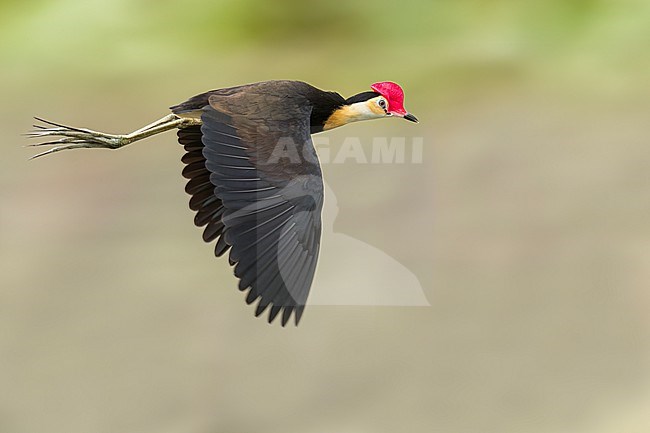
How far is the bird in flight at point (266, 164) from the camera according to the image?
2658 mm

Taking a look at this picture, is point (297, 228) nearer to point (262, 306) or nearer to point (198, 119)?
point (262, 306)

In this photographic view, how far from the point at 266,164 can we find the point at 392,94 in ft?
1.67

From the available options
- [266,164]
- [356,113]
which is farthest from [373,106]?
[266,164]

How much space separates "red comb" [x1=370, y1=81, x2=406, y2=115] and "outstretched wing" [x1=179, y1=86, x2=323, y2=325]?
0.29 metres

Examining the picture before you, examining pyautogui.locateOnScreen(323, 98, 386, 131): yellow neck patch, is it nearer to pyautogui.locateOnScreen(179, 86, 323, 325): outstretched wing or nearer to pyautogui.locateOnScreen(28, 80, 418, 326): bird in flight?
pyautogui.locateOnScreen(28, 80, 418, 326): bird in flight

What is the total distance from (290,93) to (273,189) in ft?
1.02

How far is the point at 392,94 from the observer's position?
10.2 feet

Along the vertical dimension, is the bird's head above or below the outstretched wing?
above

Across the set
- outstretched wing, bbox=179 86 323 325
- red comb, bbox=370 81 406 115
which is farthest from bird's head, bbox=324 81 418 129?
outstretched wing, bbox=179 86 323 325

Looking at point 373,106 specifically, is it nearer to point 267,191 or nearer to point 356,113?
point 356,113

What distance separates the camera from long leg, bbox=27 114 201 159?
293 centimetres

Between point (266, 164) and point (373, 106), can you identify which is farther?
point (373, 106)

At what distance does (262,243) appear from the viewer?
2.68 meters

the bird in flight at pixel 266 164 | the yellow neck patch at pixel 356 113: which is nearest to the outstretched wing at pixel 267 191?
the bird in flight at pixel 266 164
